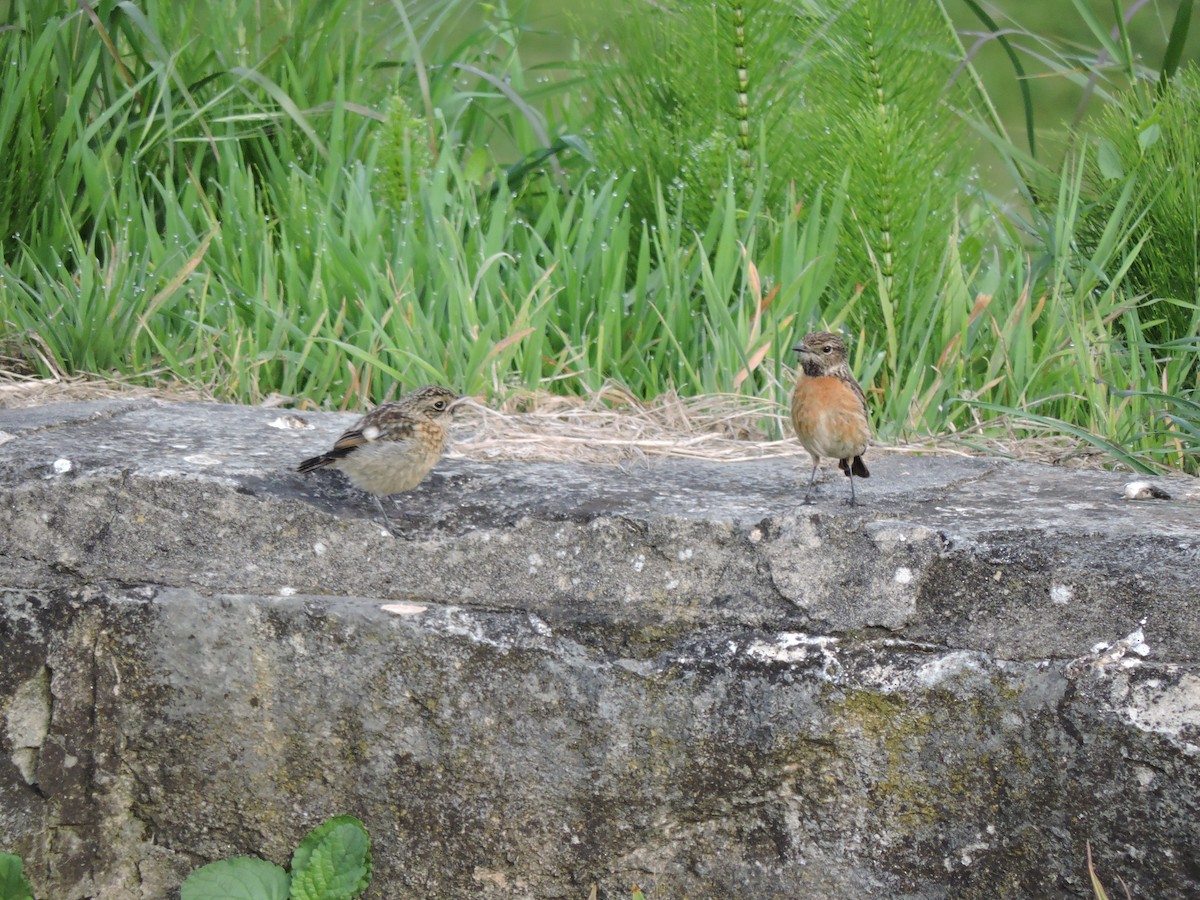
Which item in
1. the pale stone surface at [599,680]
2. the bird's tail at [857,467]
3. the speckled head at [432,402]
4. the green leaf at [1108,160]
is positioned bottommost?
the pale stone surface at [599,680]

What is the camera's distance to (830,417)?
278 cm

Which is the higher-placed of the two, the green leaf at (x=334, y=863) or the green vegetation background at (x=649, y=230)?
the green vegetation background at (x=649, y=230)

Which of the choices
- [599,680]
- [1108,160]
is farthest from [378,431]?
[1108,160]

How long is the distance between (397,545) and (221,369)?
1.46 metres

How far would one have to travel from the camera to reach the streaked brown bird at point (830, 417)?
2.79 metres

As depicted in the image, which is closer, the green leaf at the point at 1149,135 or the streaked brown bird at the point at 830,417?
the streaked brown bird at the point at 830,417

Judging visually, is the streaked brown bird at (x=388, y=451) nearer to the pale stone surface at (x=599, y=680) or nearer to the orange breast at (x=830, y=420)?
the pale stone surface at (x=599, y=680)

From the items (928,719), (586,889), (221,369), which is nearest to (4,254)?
(221,369)

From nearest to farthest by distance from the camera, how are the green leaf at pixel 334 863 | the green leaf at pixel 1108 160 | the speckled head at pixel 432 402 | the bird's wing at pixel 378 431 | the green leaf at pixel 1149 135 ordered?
1. the green leaf at pixel 334 863
2. the bird's wing at pixel 378 431
3. the speckled head at pixel 432 402
4. the green leaf at pixel 1149 135
5. the green leaf at pixel 1108 160

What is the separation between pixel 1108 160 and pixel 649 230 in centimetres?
Answer: 147

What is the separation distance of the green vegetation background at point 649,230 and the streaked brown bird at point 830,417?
21.6 inches

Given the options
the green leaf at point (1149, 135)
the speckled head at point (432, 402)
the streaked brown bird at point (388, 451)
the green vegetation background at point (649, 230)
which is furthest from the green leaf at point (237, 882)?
the green leaf at point (1149, 135)

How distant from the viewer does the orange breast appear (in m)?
2.79

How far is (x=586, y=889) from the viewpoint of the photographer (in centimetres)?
261
